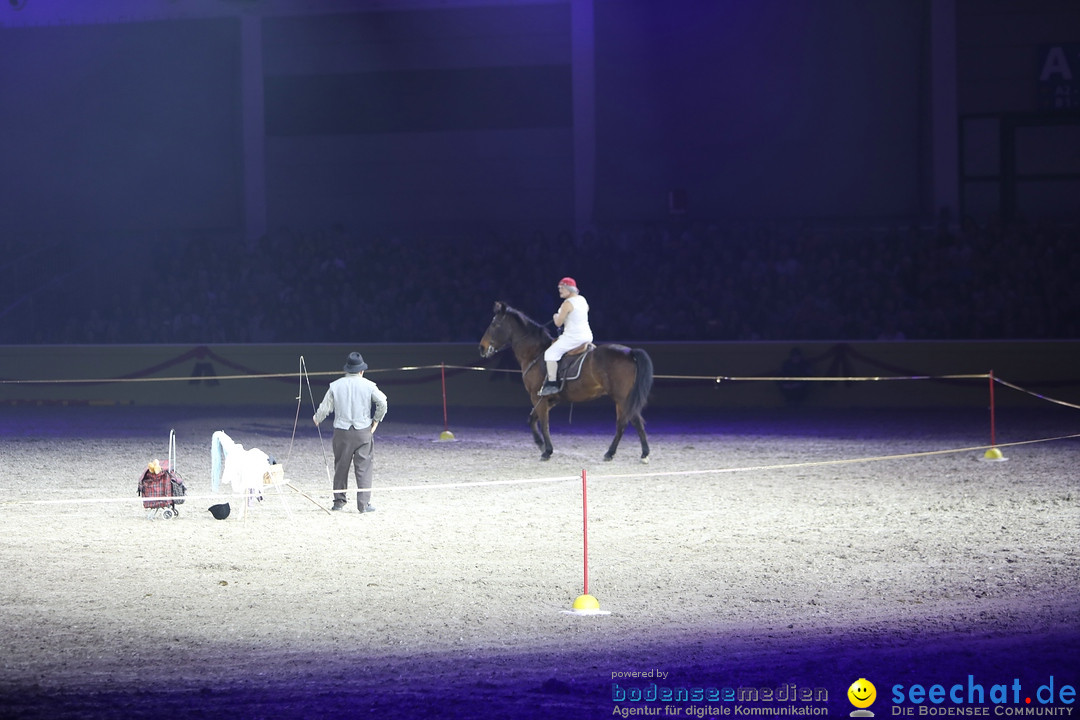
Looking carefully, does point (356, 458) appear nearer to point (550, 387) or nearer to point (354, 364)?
point (354, 364)

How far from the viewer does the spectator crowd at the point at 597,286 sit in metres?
24.0

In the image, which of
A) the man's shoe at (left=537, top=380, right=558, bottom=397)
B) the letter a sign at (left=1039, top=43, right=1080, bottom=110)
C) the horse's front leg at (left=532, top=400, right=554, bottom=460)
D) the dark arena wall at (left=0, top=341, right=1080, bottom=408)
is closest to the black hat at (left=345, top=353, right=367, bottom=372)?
the horse's front leg at (left=532, top=400, right=554, bottom=460)

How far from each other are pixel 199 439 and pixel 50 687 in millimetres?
12144

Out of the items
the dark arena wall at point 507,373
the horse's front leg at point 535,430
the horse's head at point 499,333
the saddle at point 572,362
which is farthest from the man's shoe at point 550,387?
the dark arena wall at point 507,373

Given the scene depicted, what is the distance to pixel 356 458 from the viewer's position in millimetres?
12211

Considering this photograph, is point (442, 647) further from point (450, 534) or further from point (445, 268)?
point (445, 268)

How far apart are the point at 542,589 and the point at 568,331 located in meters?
7.27

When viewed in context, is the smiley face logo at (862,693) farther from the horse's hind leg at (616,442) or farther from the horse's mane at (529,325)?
the horse's mane at (529,325)

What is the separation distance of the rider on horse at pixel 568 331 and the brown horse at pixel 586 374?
26 centimetres

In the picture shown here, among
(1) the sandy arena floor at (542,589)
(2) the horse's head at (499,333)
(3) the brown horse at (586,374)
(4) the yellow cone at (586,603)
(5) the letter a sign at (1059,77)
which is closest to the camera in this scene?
(1) the sandy arena floor at (542,589)

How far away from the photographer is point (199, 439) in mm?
18594

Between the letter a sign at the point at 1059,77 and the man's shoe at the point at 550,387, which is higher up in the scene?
the letter a sign at the point at 1059,77

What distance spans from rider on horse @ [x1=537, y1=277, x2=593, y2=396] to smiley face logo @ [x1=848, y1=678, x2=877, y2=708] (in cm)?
937

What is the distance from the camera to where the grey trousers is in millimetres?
12109
